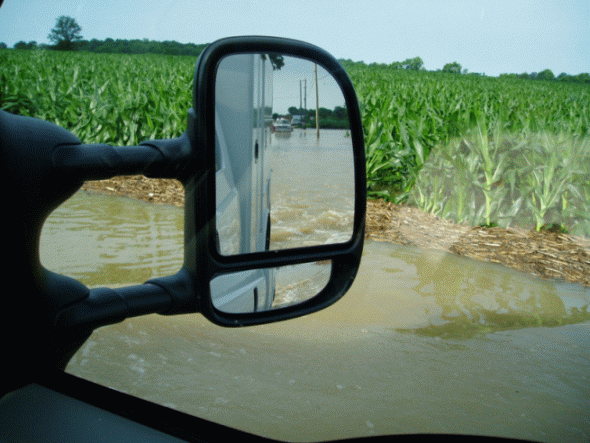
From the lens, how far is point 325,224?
1824mm

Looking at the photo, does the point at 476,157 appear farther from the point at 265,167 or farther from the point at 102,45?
the point at 102,45

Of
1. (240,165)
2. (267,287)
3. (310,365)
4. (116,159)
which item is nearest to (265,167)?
(240,165)

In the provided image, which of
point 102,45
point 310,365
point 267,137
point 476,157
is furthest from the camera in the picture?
point 476,157

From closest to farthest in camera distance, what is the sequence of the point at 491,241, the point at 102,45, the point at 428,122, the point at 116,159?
1. the point at 116,159
2. the point at 102,45
3. the point at 491,241
4. the point at 428,122

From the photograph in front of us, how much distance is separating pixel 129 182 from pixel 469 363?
178 centimetres

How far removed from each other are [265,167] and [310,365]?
1.11 meters

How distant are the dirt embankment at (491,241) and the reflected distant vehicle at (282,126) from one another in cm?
340

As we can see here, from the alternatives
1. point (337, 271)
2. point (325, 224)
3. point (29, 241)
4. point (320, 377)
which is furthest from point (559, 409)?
point (29, 241)

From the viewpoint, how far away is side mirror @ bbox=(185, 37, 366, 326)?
33.5 inches

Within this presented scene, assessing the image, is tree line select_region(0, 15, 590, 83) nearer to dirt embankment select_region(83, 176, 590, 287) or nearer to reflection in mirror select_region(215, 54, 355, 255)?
reflection in mirror select_region(215, 54, 355, 255)

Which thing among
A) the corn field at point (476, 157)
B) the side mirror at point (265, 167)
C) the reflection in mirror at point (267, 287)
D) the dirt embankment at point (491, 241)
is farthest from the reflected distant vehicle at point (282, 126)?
the dirt embankment at point (491, 241)

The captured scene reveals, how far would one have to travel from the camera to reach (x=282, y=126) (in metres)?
1.21

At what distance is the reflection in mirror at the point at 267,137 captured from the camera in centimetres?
108

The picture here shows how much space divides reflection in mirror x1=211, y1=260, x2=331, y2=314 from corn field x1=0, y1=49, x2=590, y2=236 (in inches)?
18.5
